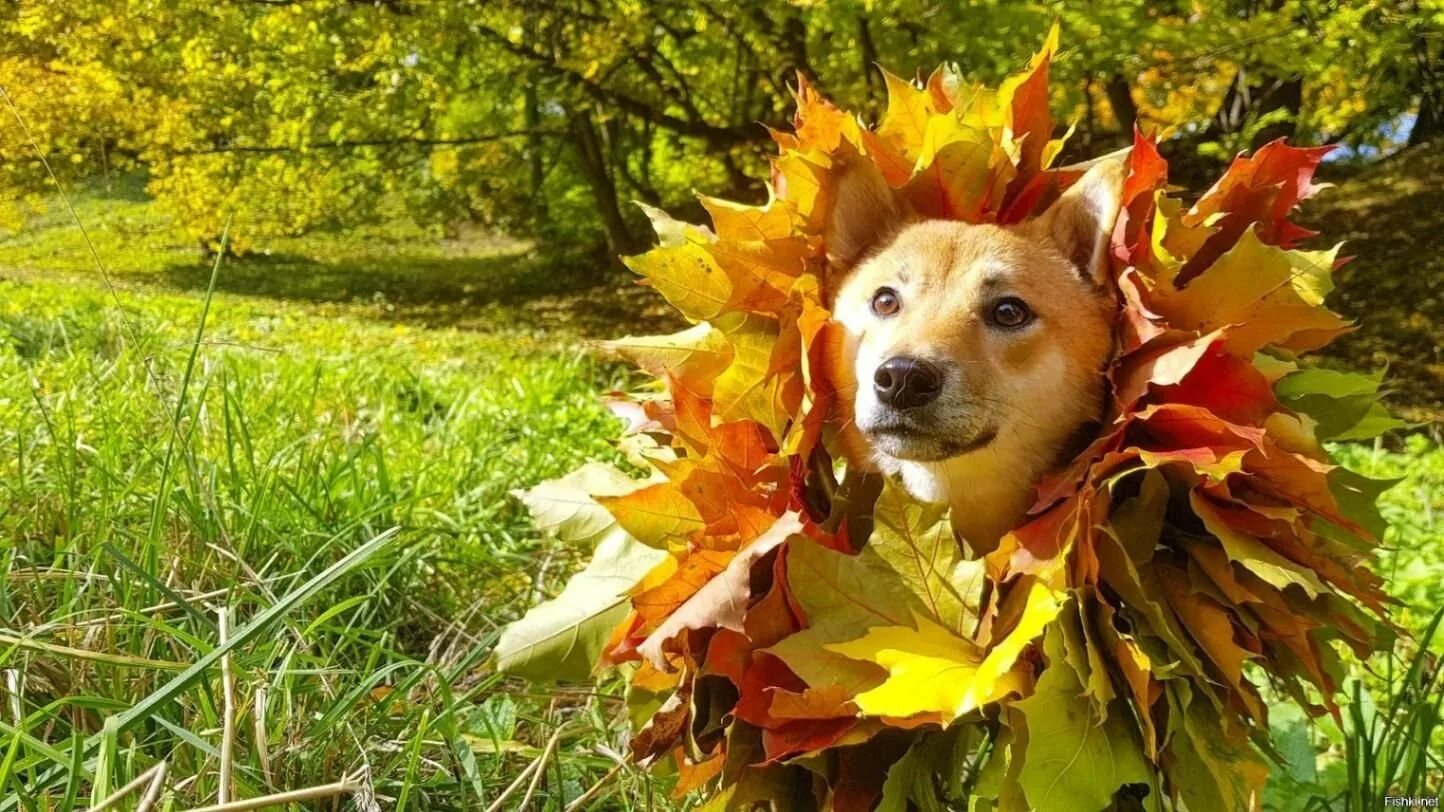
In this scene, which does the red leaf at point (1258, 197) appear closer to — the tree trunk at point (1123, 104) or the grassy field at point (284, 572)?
the grassy field at point (284, 572)

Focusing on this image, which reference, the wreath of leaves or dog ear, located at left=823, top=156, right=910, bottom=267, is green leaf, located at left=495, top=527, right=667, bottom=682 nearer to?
the wreath of leaves

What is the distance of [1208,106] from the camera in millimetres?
8031

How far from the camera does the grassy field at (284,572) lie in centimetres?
131

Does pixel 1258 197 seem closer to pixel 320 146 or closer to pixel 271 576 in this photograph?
pixel 271 576

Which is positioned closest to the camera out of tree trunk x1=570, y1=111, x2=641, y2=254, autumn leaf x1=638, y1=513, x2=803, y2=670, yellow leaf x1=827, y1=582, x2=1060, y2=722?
yellow leaf x1=827, y1=582, x2=1060, y2=722

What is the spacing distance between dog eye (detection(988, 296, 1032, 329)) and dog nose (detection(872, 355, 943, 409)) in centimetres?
14

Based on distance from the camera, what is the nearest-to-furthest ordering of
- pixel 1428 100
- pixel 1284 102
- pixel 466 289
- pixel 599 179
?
pixel 1284 102 → pixel 1428 100 → pixel 599 179 → pixel 466 289

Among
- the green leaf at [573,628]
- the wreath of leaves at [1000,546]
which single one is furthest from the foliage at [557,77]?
the wreath of leaves at [1000,546]

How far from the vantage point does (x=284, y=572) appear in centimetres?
192

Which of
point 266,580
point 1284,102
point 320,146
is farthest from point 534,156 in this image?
point 266,580

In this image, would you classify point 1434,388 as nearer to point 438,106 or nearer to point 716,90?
point 716,90

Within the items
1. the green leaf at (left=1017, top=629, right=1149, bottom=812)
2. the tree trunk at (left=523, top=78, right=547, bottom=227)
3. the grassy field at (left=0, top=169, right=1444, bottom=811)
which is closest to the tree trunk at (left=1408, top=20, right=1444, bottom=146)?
the grassy field at (left=0, top=169, right=1444, bottom=811)

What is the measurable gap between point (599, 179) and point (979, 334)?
1075 centimetres

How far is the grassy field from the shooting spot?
4.30 feet
